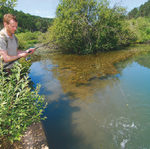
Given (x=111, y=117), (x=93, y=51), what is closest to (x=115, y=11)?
(x=93, y=51)

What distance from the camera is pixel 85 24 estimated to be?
47.6ft

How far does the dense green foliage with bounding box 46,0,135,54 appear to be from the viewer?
15211 mm

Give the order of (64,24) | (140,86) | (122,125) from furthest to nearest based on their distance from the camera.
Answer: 1. (64,24)
2. (140,86)
3. (122,125)

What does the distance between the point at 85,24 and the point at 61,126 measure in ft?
43.0

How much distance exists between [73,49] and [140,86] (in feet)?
43.2

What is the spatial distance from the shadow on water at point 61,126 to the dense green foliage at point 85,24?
36.6 feet

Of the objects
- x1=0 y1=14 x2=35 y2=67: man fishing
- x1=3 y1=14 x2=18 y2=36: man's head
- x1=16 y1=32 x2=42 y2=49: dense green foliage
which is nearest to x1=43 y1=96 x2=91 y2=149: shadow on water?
x1=0 y1=14 x2=35 y2=67: man fishing

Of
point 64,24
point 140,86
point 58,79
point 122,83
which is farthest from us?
point 64,24

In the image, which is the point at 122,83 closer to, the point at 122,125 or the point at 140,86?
the point at 140,86

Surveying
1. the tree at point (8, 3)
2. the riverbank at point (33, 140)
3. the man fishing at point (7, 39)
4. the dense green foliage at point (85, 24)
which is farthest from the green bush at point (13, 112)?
the dense green foliage at point (85, 24)

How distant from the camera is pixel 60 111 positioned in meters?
4.79

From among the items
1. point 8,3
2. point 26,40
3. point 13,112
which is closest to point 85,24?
point 8,3

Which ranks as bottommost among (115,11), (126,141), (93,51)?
(126,141)

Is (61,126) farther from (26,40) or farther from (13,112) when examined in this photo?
(26,40)
